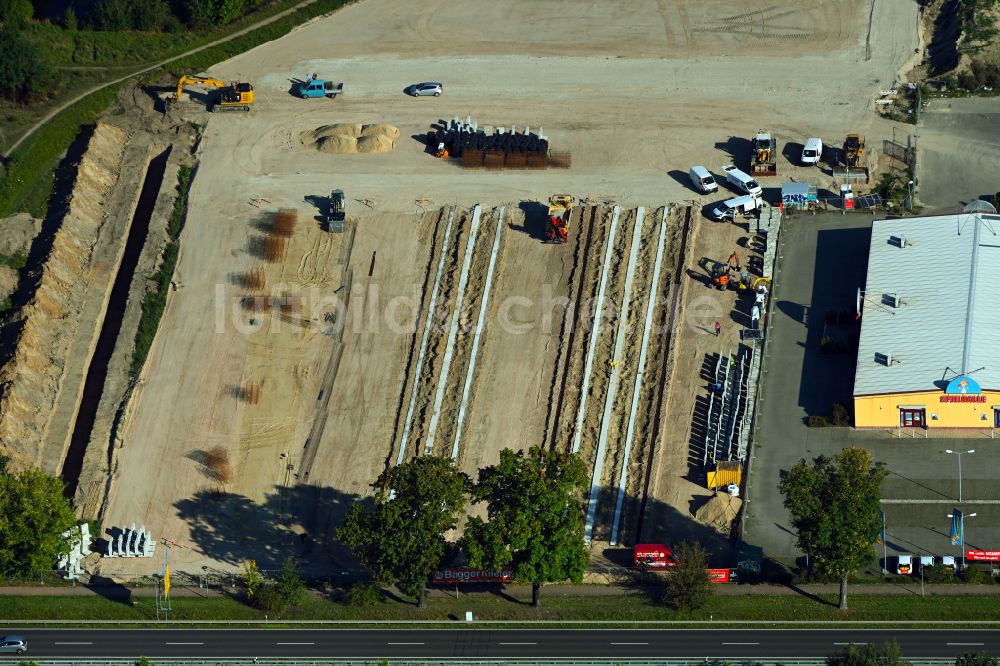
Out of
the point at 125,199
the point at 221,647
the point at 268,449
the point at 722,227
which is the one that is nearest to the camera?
the point at 221,647

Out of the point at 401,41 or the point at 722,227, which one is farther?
the point at 401,41

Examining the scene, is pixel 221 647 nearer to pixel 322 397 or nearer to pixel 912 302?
pixel 322 397

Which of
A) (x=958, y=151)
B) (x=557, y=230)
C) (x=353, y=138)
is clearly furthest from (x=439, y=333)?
(x=958, y=151)

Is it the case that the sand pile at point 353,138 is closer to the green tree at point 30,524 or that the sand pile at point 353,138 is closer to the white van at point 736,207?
the white van at point 736,207

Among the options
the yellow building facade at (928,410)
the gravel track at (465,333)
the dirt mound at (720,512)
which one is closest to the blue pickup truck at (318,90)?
the gravel track at (465,333)

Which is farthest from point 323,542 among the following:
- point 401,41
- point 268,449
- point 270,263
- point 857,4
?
point 857,4

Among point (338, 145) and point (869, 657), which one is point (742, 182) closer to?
point (338, 145)
